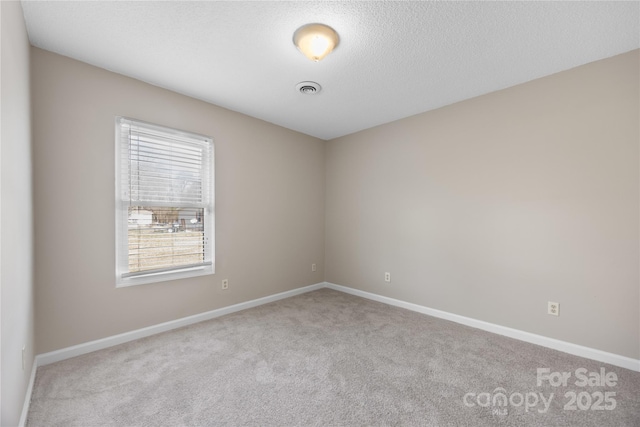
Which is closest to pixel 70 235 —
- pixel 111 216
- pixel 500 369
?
pixel 111 216

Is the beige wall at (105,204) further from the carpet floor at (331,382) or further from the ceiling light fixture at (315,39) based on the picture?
the ceiling light fixture at (315,39)

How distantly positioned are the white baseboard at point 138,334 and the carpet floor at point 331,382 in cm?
8

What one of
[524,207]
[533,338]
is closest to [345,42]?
[524,207]

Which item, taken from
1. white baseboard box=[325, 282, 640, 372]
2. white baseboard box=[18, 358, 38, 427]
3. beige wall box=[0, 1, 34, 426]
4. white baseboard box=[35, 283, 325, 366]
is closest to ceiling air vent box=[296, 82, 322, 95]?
beige wall box=[0, 1, 34, 426]

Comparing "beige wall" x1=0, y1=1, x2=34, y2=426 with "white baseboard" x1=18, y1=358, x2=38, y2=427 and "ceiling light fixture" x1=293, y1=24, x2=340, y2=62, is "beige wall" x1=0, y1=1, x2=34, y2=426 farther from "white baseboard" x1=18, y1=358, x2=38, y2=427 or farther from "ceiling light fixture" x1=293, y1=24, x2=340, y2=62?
"ceiling light fixture" x1=293, y1=24, x2=340, y2=62

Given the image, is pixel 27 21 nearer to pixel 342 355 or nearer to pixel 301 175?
pixel 301 175

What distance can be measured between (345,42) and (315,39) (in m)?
0.26

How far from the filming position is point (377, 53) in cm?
221

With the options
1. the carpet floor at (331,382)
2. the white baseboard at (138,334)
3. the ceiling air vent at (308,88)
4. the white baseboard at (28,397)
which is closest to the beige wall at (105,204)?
the white baseboard at (138,334)

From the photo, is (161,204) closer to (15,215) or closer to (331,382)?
(15,215)

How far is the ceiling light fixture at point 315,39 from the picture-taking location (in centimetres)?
191

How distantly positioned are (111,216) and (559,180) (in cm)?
401

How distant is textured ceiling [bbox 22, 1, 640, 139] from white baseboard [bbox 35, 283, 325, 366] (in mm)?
2395

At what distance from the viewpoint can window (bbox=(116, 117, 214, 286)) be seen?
102 inches
